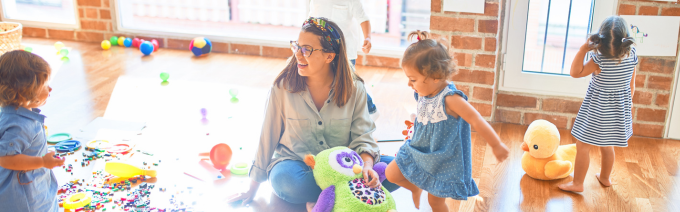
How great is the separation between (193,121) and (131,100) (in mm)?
553

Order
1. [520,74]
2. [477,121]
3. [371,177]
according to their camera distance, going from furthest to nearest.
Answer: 1. [520,74]
2. [371,177]
3. [477,121]

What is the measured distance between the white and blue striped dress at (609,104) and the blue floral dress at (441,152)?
66 centimetres

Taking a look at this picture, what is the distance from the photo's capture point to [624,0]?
2.40 meters

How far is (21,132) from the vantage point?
144 cm

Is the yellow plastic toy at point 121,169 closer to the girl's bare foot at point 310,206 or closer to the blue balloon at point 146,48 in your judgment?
the girl's bare foot at point 310,206

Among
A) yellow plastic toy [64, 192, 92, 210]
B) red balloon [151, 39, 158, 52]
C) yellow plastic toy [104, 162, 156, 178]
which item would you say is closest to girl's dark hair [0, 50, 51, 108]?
yellow plastic toy [64, 192, 92, 210]

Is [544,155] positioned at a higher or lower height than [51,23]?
lower

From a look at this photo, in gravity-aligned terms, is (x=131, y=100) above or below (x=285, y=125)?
below

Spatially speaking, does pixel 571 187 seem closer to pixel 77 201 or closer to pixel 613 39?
pixel 613 39

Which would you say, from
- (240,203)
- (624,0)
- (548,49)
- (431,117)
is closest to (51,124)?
(240,203)

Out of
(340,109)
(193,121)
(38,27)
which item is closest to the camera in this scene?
(340,109)

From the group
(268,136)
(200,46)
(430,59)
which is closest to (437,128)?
(430,59)

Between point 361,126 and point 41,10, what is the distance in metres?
4.71

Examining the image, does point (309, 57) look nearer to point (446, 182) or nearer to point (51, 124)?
point (446, 182)
